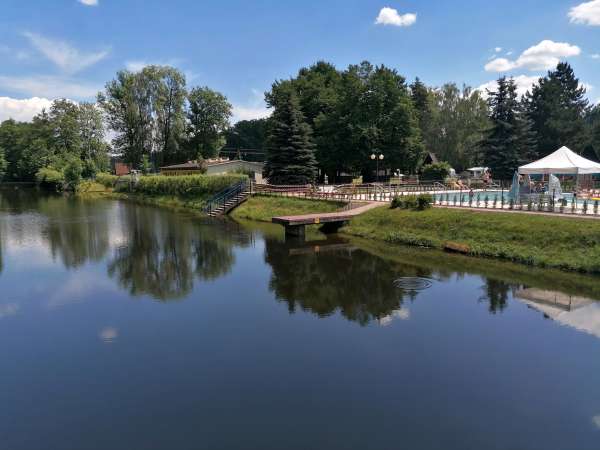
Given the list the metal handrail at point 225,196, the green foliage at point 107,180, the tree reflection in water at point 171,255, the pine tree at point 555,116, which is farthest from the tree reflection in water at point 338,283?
the green foliage at point 107,180

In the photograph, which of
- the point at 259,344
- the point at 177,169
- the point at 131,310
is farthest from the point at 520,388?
the point at 177,169

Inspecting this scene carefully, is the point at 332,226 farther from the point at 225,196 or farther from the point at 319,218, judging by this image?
the point at 225,196

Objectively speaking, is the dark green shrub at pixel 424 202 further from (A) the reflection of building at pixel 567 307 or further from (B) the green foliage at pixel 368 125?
(B) the green foliage at pixel 368 125

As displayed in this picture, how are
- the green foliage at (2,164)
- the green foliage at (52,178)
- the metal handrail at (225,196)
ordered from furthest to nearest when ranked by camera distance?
1. the green foliage at (2,164)
2. the green foliage at (52,178)
3. the metal handrail at (225,196)

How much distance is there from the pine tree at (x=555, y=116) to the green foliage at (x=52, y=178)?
76.4m

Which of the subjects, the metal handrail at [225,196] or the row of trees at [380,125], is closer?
the metal handrail at [225,196]

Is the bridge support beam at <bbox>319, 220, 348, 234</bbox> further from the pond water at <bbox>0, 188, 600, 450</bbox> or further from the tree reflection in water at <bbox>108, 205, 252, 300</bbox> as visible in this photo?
the pond water at <bbox>0, 188, 600, 450</bbox>

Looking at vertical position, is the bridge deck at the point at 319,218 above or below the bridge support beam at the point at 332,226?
above

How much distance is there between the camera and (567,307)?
45.7ft

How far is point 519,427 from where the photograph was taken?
7.66 meters

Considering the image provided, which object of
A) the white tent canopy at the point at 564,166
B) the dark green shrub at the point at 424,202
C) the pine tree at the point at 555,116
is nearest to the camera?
the white tent canopy at the point at 564,166

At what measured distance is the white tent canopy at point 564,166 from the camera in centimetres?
2630

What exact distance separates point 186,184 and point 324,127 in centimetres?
1747

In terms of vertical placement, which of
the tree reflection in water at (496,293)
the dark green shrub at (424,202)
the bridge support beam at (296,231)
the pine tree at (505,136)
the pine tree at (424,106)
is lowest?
the tree reflection in water at (496,293)
